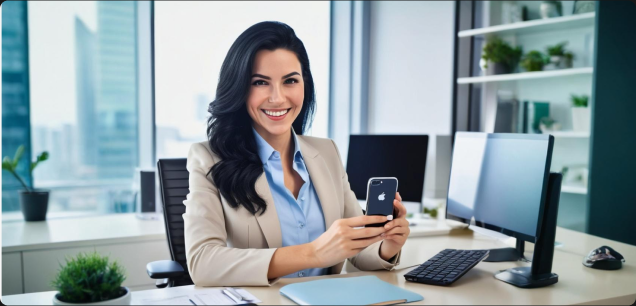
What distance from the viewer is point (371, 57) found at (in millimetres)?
4117

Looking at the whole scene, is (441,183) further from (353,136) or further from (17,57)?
(17,57)

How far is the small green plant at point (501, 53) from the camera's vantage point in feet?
10.7

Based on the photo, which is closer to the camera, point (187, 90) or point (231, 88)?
point (231, 88)

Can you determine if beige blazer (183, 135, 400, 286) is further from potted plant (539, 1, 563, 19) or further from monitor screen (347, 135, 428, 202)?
potted plant (539, 1, 563, 19)

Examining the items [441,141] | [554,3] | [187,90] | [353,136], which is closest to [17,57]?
[187,90]

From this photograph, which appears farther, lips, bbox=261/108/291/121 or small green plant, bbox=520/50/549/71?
small green plant, bbox=520/50/549/71

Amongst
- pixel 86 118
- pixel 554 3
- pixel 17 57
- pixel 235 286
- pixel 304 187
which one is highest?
pixel 554 3

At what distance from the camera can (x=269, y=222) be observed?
151 cm

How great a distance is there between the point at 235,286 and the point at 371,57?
3077 millimetres

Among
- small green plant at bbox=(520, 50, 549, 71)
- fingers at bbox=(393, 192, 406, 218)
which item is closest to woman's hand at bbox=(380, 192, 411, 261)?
fingers at bbox=(393, 192, 406, 218)

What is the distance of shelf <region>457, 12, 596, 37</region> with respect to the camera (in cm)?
281

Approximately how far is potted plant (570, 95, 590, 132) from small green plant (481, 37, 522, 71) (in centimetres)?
48

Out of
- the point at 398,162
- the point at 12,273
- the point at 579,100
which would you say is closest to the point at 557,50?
the point at 579,100

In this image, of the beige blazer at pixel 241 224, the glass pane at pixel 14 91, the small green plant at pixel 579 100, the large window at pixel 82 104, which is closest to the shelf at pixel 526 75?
the small green plant at pixel 579 100
